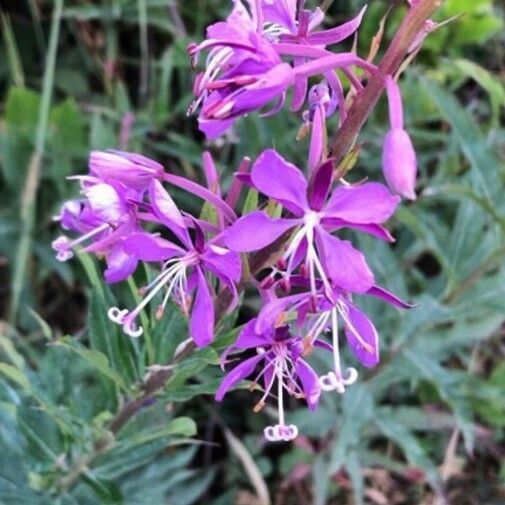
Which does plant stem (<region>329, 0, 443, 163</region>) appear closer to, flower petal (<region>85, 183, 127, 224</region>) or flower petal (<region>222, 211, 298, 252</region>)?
flower petal (<region>222, 211, 298, 252</region>)

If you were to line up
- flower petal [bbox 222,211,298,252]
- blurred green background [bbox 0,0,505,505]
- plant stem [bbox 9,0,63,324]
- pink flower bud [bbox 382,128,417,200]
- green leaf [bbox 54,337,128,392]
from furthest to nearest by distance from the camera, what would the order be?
plant stem [bbox 9,0,63,324] → blurred green background [bbox 0,0,505,505] → green leaf [bbox 54,337,128,392] → flower petal [bbox 222,211,298,252] → pink flower bud [bbox 382,128,417,200]

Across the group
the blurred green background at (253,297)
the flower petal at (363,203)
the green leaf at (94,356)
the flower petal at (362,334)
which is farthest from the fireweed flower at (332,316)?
the blurred green background at (253,297)

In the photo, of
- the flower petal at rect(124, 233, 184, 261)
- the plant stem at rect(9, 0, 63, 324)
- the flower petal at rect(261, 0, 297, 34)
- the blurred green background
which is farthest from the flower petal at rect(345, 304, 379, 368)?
the plant stem at rect(9, 0, 63, 324)

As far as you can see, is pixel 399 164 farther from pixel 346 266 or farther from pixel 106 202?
pixel 106 202

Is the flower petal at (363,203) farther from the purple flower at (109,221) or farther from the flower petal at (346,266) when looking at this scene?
the purple flower at (109,221)

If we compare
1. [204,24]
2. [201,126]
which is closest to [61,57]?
[204,24]

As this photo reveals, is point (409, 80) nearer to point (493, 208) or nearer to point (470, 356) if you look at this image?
point (493, 208)
